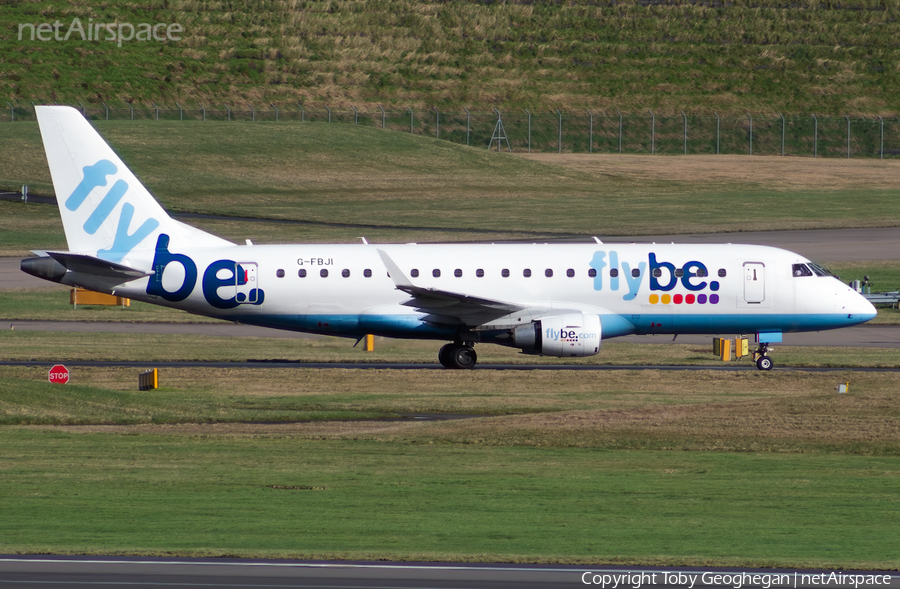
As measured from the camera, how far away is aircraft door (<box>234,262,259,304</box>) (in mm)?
41531

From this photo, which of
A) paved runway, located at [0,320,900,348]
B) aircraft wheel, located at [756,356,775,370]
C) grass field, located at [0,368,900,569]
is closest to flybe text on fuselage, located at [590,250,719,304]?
aircraft wheel, located at [756,356,775,370]

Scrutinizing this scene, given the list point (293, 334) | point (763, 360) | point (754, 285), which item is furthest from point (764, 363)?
point (293, 334)

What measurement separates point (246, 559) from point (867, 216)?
8655cm

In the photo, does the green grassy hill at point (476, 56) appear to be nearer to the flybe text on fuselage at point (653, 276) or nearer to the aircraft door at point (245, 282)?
the aircraft door at point (245, 282)

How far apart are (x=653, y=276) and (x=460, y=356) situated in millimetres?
6814

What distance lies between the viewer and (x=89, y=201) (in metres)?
41.6

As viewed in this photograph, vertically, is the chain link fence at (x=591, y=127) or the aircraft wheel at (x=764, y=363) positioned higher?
the chain link fence at (x=591, y=127)

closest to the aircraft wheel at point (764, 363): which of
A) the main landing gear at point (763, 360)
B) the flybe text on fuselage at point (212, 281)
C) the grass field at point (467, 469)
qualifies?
the main landing gear at point (763, 360)

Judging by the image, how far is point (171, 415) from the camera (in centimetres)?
3312

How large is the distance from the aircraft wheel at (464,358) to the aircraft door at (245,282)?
679 cm

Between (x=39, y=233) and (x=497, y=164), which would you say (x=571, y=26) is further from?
(x=39, y=233)

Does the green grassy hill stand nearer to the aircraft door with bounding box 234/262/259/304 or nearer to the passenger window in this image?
the aircraft door with bounding box 234/262/259/304

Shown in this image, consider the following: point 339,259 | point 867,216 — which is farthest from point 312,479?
point 867,216

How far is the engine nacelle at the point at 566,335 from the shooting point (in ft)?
131
